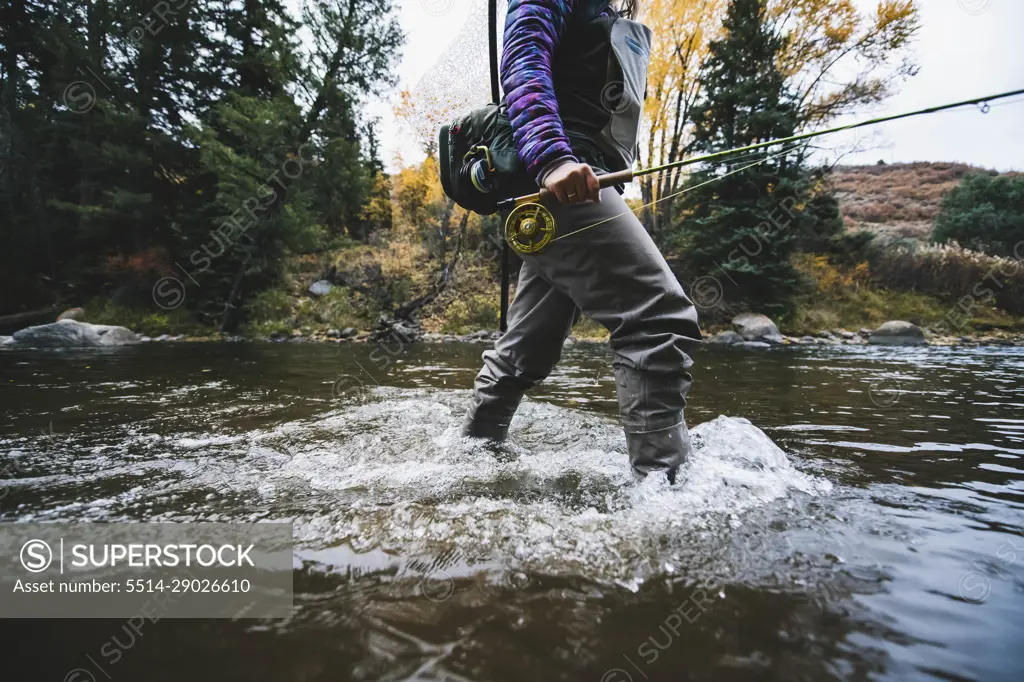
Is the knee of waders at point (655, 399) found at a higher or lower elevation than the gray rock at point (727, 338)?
higher

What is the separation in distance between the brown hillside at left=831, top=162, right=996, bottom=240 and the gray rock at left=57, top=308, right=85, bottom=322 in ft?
109

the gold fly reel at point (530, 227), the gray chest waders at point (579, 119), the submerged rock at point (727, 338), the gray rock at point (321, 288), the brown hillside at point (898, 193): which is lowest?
the submerged rock at point (727, 338)

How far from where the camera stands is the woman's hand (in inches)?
59.0

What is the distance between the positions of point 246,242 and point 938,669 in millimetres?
17132

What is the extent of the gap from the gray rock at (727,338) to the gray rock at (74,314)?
19.0 meters

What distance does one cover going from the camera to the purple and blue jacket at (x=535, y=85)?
156 centimetres

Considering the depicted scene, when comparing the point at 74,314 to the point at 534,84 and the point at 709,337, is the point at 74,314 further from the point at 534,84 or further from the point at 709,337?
the point at 709,337

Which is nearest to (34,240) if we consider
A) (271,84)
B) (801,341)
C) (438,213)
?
(271,84)

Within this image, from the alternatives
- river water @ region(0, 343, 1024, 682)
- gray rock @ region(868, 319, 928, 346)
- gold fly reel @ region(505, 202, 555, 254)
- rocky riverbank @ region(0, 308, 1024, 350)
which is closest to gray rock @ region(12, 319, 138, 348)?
rocky riverbank @ region(0, 308, 1024, 350)

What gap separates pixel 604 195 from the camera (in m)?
1.74

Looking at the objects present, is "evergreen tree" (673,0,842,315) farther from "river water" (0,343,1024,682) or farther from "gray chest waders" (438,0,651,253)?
"gray chest waders" (438,0,651,253)

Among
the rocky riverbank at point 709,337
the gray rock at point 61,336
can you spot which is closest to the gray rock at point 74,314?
the rocky riverbank at point 709,337

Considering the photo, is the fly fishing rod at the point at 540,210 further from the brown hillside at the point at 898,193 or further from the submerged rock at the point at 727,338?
the brown hillside at the point at 898,193

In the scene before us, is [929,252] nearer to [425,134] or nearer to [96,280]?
[425,134]
